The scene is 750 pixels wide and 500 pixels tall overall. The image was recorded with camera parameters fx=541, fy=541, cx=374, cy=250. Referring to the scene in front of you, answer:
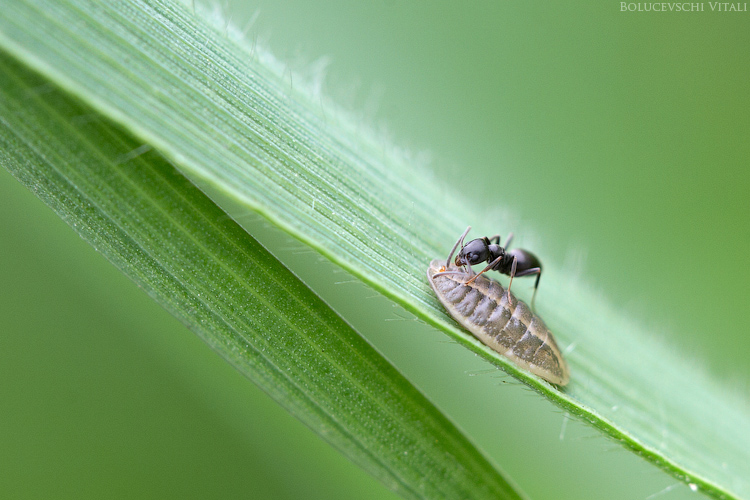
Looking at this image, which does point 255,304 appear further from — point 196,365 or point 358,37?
point 358,37

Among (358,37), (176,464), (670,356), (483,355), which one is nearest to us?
(483,355)

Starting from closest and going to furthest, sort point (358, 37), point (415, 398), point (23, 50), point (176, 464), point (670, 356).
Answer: point (23, 50), point (415, 398), point (176, 464), point (670, 356), point (358, 37)

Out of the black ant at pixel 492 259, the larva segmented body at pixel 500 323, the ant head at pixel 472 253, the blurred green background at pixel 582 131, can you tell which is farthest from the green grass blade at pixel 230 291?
the blurred green background at pixel 582 131

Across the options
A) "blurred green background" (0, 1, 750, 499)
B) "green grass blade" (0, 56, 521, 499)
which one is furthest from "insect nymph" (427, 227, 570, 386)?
"blurred green background" (0, 1, 750, 499)

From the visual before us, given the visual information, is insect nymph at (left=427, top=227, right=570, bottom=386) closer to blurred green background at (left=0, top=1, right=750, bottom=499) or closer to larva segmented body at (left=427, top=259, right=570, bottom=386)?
larva segmented body at (left=427, top=259, right=570, bottom=386)

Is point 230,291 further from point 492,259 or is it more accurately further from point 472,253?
point 492,259

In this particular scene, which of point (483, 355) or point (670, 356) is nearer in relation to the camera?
point (483, 355)

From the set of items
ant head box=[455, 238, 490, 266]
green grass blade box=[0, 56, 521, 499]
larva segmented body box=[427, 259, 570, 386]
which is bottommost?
green grass blade box=[0, 56, 521, 499]

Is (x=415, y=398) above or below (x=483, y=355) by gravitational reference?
below

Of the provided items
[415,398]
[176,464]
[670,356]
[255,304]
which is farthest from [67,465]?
[670,356]
